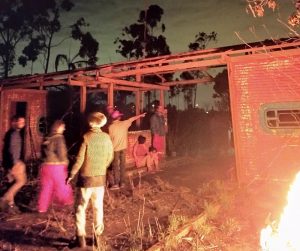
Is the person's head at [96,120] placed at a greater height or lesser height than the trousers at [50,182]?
greater

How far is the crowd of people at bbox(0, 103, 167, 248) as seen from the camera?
536 cm

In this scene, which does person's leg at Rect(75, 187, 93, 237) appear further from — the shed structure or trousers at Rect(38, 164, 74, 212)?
the shed structure

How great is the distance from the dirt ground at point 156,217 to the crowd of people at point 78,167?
317 millimetres

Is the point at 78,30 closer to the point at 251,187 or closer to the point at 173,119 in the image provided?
the point at 173,119

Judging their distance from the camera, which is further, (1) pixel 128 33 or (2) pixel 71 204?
(1) pixel 128 33

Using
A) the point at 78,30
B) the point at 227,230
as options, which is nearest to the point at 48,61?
the point at 78,30

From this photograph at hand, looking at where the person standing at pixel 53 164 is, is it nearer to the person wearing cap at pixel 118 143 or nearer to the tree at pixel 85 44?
the person wearing cap at pixel 118 143

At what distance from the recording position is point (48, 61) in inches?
1305

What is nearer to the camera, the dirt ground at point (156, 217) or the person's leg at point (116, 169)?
the dirt ground at point (156, 217)

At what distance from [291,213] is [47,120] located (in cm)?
1240

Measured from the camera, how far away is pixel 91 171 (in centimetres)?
535

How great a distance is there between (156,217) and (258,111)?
14.5ft

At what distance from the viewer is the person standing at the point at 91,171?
533 cm

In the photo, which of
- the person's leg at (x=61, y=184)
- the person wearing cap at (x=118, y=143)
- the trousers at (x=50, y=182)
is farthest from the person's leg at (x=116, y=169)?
the trousers at (x=50, y=182)
